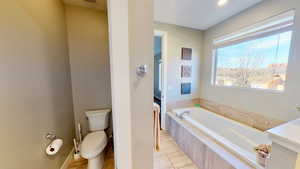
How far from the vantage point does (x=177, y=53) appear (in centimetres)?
268

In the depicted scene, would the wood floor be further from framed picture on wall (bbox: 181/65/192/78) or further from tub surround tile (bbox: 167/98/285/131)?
framed picture on wall (bbox: 181/65/192/78)

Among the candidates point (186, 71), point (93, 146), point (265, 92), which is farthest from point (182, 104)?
point (93, 146)

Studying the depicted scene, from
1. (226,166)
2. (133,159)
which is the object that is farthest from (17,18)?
(226,166)

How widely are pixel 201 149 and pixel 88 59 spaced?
2400 millimetres

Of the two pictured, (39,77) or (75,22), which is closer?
(39,77)

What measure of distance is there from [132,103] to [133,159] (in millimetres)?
441

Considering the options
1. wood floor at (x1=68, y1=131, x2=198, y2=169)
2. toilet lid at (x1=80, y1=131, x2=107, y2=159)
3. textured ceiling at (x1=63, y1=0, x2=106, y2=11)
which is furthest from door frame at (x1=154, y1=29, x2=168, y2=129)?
toilet lid at (x1=80, y1=131, x2=107, y2=159)

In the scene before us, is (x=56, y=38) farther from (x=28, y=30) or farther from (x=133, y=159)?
(x=133, y=159)

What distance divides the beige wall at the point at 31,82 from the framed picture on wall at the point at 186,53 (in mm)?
2482

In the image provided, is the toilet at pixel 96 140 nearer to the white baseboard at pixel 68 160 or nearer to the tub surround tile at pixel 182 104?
the white baseboard at pixel 68 160

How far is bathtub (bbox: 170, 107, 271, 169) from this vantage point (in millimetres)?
1322

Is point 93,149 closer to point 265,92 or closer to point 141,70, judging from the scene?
point 141,70

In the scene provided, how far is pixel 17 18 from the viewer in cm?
95

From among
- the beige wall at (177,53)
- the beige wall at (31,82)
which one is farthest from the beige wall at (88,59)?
the beige wall at (177,53)
